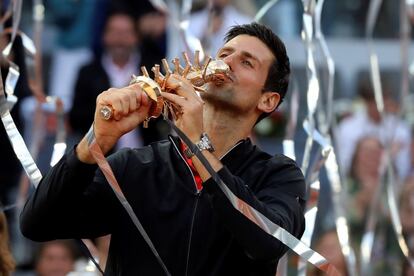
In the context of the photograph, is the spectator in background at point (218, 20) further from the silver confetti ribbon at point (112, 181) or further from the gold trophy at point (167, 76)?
the silver confetti ribbon at point (112, 181)

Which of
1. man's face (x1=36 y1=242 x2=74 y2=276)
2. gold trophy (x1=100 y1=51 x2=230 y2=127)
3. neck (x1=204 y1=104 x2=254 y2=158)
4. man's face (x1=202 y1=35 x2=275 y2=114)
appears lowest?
man's face (x1=36 y1=242 x2=74 y2=276)

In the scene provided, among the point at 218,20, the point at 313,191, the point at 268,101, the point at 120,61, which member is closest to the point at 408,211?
the point at 218,20

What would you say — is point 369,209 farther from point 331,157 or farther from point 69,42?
point 331,157

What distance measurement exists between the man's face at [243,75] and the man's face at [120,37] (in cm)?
314

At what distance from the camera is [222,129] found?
379 centimetres

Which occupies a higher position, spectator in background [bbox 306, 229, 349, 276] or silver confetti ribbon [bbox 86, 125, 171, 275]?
silver confetti ribbon [bbox 86, 125, 171, 275]

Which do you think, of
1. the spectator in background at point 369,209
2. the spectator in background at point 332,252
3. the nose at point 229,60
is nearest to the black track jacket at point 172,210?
the nose at point 229,60

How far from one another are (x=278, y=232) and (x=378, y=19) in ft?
18.2

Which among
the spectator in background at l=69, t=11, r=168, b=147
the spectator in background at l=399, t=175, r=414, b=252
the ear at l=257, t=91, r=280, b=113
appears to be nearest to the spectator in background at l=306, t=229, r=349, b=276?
the spectator in background at l=399, t=175, r=414, b=252

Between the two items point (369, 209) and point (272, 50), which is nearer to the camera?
point (272, 50)

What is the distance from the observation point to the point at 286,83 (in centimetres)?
402

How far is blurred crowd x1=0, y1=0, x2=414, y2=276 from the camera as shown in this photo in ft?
21.1

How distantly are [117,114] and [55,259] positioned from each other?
281 cm

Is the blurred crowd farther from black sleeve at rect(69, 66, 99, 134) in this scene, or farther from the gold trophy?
the gold trophy
